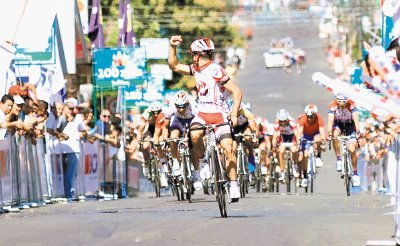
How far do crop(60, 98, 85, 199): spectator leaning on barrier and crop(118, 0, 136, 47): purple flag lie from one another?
69.1ft

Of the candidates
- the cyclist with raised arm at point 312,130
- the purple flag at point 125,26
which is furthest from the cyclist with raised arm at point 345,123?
the purple flag at point 125,26

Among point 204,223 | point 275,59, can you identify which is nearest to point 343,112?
point 204,223

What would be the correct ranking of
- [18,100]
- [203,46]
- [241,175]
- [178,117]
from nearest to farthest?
[203,46] → [18,100] → [178,117] → [241,175]

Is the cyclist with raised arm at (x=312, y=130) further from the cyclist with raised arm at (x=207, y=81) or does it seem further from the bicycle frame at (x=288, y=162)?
the cyclist with raised arm at (x=207, y=81)

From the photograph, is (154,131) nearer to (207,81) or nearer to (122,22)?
(207,81)

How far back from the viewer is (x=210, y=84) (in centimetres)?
1783

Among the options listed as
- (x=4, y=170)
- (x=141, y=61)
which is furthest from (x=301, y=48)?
(x=4, y=170)

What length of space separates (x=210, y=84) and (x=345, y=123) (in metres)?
9.03

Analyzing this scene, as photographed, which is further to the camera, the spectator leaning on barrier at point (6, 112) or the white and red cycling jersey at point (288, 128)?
the white and red cycling jersey at point (288, 128)

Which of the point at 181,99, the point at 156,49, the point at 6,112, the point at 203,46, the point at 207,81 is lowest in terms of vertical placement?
the point at 6,112

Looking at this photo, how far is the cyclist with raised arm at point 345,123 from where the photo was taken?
26.2 metres

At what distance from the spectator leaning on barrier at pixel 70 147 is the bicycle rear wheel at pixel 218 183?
352 inches

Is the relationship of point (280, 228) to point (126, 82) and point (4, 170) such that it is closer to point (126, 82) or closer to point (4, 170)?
point (4, 170)

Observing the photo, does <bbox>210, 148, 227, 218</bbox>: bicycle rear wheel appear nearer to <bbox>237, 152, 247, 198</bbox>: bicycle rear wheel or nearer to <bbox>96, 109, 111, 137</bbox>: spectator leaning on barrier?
<bbox>237, 152, 247, 198</bbox>: bicycle rear wheel
